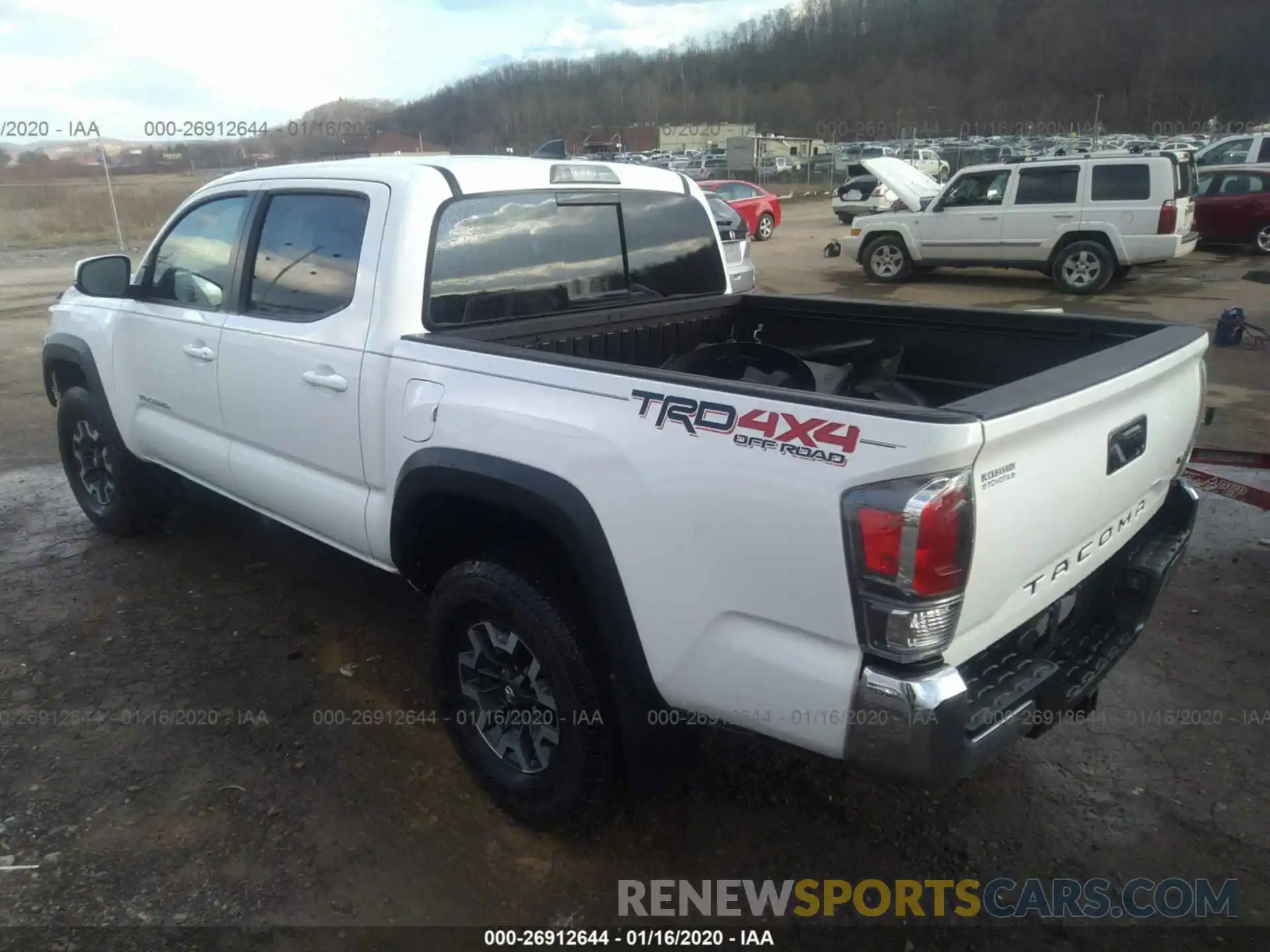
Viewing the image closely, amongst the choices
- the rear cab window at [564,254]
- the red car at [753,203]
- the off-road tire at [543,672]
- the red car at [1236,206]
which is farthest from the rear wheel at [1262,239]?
the off-road tire at [543,672]

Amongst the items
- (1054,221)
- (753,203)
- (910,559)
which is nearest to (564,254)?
(910,559)

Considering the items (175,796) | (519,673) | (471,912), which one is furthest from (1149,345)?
(175,796)

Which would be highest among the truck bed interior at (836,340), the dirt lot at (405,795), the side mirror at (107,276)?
the side mirror at (107,276)

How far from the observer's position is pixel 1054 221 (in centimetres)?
1301

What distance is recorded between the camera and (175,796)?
2977 millimetres

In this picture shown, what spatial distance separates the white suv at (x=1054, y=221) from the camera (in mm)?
12281

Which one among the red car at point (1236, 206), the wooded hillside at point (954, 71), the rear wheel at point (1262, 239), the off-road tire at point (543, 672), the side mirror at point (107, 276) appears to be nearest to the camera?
the off-road tire at point (543, 672)

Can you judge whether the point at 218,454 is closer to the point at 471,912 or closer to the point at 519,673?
the point at 519,673

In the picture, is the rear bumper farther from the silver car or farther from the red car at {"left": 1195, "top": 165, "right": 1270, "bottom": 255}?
the red car at {"left": 1195, "top": 165, "right": 1270, "bottom": 255}

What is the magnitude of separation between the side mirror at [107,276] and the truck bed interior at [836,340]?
2.12 meters

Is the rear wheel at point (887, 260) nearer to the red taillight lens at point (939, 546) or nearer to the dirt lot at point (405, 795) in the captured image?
the dirt lot at point (405, 795)

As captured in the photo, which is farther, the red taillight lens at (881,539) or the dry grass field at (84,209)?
the dry grass field at (84,209)

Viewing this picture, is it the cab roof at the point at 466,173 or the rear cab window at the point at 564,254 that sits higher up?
the cab roof at the point at 466,173

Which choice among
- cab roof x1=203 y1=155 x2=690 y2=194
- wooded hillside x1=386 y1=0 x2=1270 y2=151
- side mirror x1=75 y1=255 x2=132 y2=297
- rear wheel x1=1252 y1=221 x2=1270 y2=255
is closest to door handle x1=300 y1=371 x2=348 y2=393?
cab roof x1=203 y1=155 x2=690 y2=194
